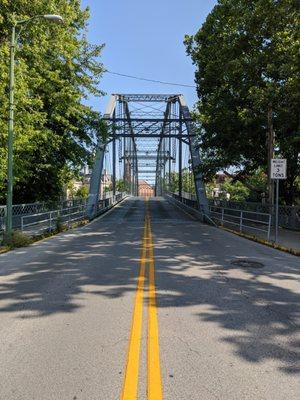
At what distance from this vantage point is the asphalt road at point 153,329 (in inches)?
163

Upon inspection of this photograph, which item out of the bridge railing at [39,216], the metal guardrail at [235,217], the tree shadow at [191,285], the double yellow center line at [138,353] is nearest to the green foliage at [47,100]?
the bridge railing at [39,216]

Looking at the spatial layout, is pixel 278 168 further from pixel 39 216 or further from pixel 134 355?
pixel 134 355

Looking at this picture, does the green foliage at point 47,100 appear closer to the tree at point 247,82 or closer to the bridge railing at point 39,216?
the bridge railing at point 39,216

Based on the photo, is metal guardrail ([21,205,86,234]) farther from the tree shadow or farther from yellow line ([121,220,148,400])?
yellow line ([121,220,148,400])

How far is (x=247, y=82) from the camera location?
24.2 m

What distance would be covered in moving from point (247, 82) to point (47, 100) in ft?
34.4

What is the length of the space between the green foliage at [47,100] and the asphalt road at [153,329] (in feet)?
28.9

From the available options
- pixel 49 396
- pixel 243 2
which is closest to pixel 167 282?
pixel 49 396

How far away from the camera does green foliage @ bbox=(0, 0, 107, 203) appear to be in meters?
18.7

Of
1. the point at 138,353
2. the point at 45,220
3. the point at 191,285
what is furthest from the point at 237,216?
the point at 138,353

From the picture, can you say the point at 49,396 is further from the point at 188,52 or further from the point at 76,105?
the point at 188,52

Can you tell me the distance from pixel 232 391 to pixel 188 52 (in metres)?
29.7

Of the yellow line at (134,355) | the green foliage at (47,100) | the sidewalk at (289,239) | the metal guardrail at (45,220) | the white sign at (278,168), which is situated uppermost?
the green foliage at (47,100)

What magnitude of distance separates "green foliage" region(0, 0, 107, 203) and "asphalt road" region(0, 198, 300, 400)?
347 inches
